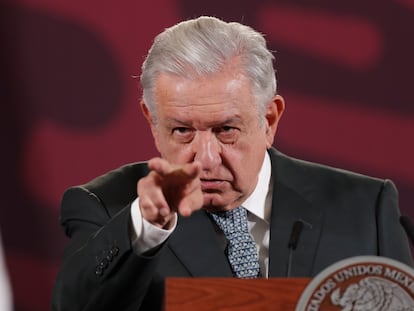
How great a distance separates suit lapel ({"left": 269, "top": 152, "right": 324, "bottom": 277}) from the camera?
5.70ft

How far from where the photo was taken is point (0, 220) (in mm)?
2217

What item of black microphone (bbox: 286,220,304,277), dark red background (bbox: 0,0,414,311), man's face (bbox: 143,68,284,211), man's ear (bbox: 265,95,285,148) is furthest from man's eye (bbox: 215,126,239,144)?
dark red background (bbox: 0,0,414,311)

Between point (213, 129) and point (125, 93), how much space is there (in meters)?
0.62

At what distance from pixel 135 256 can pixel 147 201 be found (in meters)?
0.12

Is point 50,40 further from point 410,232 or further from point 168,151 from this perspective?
point 410,232

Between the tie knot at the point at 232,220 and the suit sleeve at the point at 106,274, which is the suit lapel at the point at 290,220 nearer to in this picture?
the tie knot at the point at 232,220

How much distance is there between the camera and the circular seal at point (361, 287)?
1226 millimetres

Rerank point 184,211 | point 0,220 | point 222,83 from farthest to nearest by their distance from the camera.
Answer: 1. point 0,220
2. point 222,83
3. point 184,211

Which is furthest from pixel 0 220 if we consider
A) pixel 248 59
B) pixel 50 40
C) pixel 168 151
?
pixel 248 59

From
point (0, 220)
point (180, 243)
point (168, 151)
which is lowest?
point (0, 220)

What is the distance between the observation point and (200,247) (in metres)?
1.74

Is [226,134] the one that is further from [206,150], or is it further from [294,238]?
[294,238]

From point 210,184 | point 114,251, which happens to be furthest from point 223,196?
point 114,251

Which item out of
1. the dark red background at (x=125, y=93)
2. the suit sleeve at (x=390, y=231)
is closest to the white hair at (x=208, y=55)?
the suit sleeve at (x=390, y=231)
